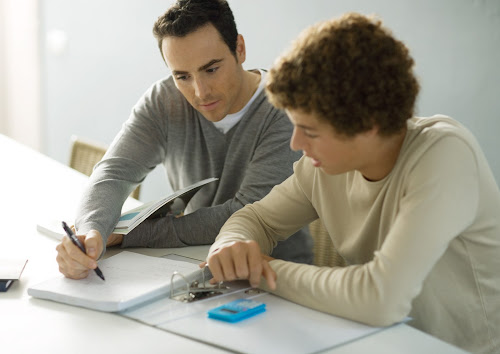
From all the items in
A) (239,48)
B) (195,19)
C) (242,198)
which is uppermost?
(195,19)

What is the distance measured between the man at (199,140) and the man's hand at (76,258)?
81 mm

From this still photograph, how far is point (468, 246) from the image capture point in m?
1.39

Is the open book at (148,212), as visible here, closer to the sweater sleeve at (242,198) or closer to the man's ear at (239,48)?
the sweater sleeve at (242,198)

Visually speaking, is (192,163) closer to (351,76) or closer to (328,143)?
(328,143)

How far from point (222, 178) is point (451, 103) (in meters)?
0.87

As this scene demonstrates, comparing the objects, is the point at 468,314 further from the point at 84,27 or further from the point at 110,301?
the point at 84,27

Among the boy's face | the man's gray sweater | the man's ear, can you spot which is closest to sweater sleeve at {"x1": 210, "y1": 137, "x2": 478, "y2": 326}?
the boy's face

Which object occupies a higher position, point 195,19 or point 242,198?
point 195,19

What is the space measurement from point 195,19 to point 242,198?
1.64 feet

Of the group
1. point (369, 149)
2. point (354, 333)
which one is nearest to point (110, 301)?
→ point (354, 333)

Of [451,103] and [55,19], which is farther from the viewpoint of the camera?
[55,19]

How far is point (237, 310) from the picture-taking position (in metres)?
1.29

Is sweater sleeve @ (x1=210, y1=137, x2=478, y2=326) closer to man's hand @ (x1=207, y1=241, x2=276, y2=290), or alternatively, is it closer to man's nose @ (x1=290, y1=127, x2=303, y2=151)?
man's hand @ (x1=207, y1=241, x2=276, y2=290)

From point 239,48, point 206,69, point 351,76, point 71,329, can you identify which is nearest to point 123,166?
point 206,69
